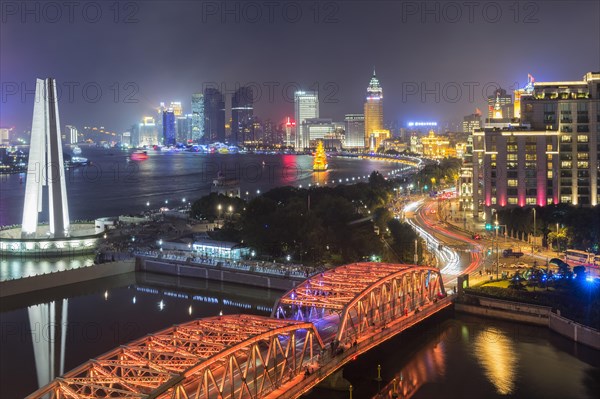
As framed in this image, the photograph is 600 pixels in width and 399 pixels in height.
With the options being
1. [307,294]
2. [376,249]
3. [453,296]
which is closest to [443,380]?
[307,294]

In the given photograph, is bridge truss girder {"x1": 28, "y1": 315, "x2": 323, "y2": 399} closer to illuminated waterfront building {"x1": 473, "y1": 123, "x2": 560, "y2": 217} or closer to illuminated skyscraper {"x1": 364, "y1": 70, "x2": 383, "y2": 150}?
illuminated waterfront building {"x1": 473, "y1": 123, "x2": 560, "y2": 217}

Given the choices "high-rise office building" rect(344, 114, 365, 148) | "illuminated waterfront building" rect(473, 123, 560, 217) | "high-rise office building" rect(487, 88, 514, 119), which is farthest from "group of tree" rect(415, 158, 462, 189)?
"high-rise office building" rect(344, 114, 365, 148)

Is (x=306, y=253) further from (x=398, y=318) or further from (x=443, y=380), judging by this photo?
(x=443, y=380)

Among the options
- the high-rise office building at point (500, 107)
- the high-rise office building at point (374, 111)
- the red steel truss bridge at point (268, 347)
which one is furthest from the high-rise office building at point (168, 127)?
the red steel truss bridge at point (268, 347)

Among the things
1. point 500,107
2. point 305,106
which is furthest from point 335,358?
point 305,106

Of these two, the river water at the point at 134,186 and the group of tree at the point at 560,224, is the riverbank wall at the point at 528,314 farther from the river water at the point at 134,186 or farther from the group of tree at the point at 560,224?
the river water at the point at 134,186
